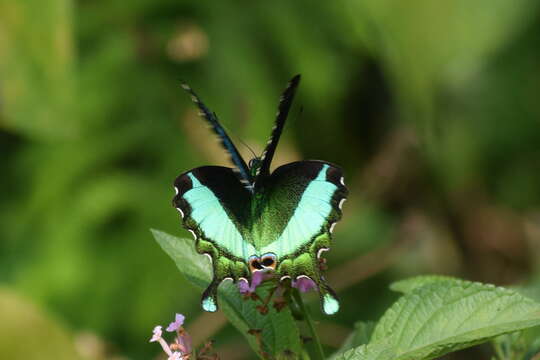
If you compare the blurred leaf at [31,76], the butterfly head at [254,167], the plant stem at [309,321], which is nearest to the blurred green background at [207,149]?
the blurred leaf at [31,76]

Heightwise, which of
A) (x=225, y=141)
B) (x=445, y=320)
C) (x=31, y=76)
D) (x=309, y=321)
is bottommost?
(x=445, y=320)

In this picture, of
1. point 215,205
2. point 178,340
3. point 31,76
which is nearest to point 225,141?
point 215,205

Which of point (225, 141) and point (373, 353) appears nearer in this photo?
point (373, 353)

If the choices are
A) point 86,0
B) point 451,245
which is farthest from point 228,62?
point 451,245

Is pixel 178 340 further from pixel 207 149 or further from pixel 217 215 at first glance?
pixel 207 149

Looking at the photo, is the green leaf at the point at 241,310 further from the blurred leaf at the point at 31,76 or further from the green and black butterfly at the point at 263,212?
the blurred leaf at the point at 31,76

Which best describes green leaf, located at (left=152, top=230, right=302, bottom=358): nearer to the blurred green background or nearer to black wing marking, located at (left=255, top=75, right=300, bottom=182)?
black wing marking, located at (left=255, top=75, right=300, bottom=182)
